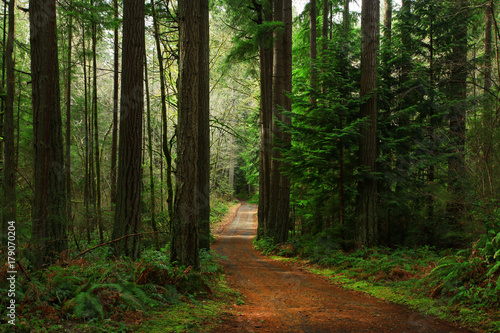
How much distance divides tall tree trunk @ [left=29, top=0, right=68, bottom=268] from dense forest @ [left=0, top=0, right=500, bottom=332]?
0.03 metres

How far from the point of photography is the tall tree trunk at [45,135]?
596cm

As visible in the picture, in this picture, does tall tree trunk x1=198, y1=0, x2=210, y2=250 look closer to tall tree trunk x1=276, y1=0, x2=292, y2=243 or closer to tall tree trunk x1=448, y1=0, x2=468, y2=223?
tall tree trunk x1=276, y1=0, x2=292, y2=243

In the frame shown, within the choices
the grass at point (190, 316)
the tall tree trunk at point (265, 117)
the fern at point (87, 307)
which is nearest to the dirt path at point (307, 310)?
the grass at point (190, 316)

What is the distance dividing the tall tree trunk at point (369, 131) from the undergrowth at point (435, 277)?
2.49 feet

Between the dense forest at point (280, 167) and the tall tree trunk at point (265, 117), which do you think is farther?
the tall tree trunk at point (265, 117)

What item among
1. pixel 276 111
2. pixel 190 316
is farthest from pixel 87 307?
pixel 276 111

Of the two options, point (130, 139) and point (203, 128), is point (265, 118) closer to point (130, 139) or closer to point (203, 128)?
point (203, 128)

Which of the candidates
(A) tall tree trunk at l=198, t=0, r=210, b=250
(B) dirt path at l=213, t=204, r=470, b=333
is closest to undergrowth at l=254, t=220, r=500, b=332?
(B) dirt path at l=213, t=204, r=470, b=333

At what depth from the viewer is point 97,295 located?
4.30 m

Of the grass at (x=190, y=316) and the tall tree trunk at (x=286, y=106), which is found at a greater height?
the tall tree trunk at (x=286, y=106)

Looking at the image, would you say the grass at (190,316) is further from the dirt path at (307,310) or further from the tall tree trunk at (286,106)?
the tall tree trunk at (286,106)

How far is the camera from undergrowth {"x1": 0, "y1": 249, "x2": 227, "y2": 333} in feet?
12.0

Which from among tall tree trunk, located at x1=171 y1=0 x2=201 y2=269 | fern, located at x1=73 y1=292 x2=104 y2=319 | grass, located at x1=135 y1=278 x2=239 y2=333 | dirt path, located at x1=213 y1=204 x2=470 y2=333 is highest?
tall tree trunk, located at x1=171 y1=0 x2=201 y2=269

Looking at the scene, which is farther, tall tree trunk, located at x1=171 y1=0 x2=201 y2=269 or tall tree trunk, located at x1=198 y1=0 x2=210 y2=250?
tall tree trunk, located at x1=198 y1=0 x2=210 y2=250
